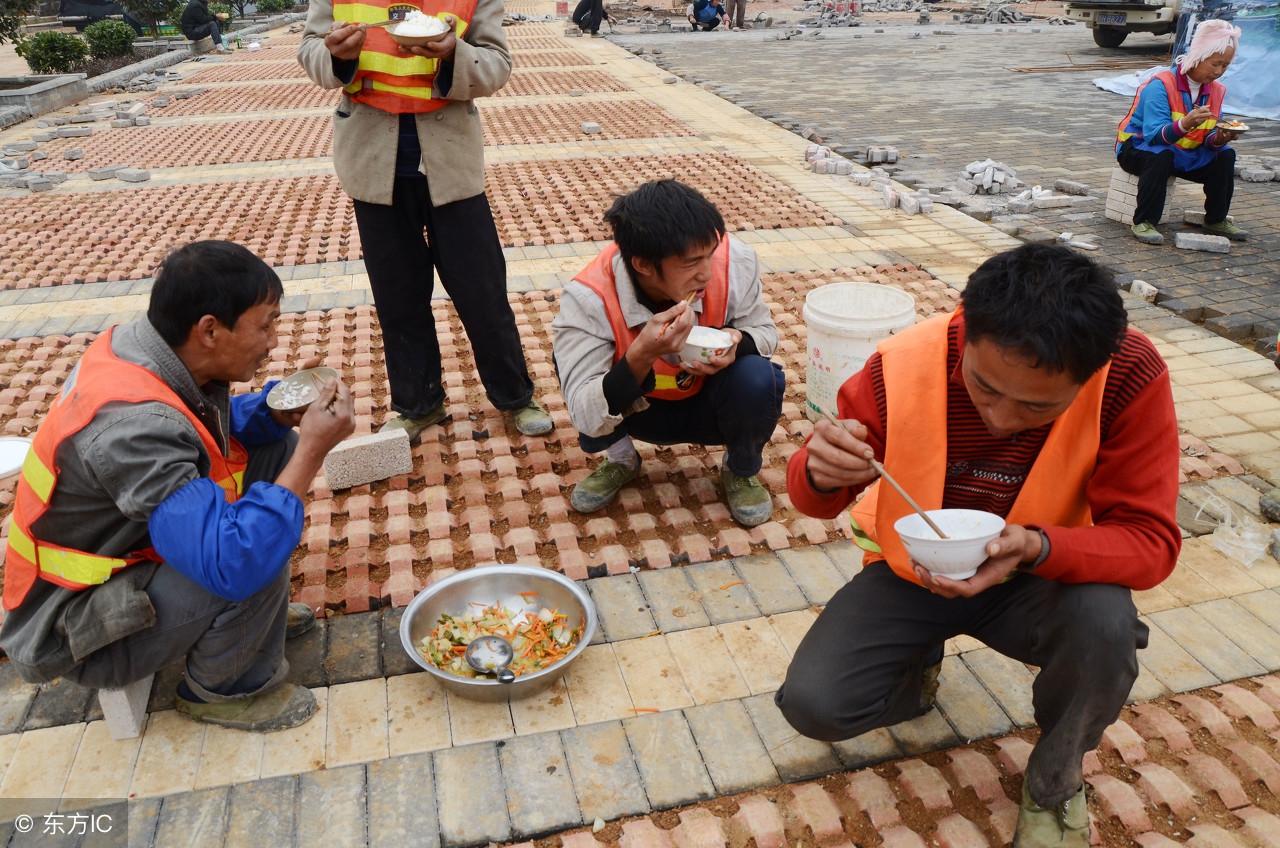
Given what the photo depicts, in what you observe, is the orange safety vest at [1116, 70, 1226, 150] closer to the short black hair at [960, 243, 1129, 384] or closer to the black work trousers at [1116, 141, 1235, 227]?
the black work trousers at [1116, 141, 1235, 227]

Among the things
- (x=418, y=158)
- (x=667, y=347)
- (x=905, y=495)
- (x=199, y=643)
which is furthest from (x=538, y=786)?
(x=418, y=158)

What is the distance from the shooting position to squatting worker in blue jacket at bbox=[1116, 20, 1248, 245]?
5719 millimetres

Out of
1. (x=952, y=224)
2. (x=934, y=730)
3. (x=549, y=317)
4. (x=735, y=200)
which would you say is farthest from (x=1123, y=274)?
(x=934, y=730)

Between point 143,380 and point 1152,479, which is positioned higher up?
point 143,380

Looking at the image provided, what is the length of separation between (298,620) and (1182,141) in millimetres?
6156

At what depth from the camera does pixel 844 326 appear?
10.8ft

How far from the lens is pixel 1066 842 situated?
6.35 ft

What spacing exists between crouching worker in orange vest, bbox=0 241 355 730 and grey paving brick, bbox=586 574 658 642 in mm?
967

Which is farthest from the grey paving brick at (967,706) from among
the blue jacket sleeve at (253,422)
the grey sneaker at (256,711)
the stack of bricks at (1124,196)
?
the stack of bricks at (1124,196)

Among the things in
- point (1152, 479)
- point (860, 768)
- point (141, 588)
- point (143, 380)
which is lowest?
point (860, 768)

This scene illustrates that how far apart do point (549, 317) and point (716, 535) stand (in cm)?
222

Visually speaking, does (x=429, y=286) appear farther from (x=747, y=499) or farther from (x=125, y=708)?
(x=125, y=708)

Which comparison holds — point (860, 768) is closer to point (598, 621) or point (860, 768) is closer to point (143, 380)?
point (598, 621)

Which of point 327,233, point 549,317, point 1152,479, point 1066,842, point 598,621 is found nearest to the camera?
point 1152,479
